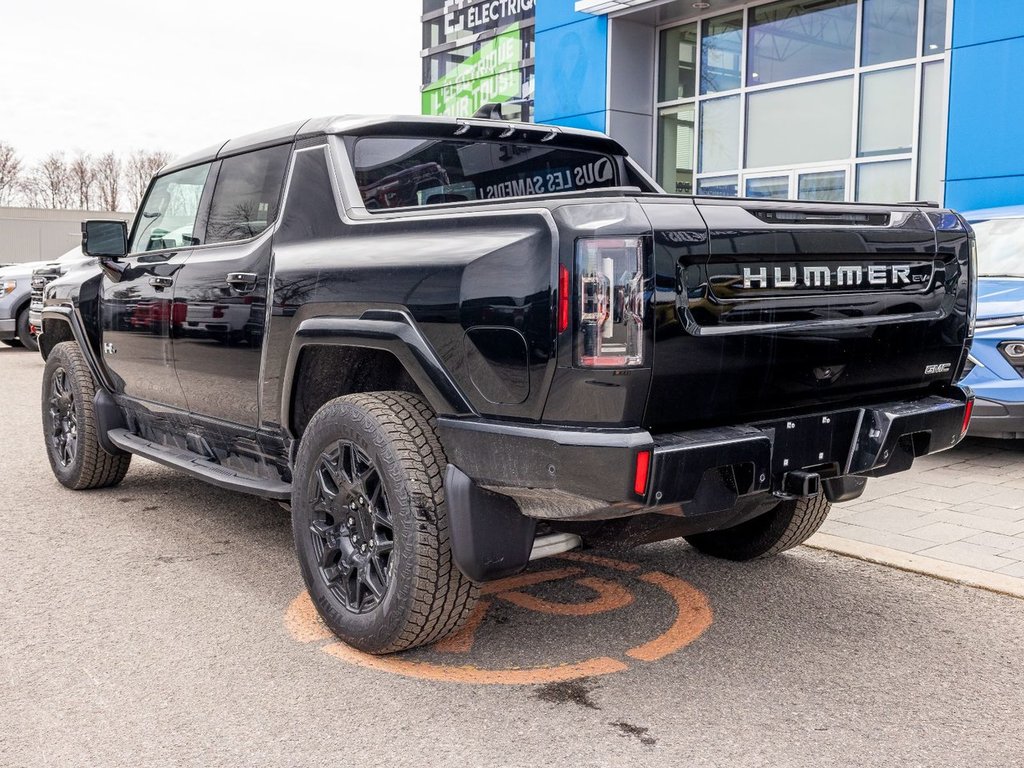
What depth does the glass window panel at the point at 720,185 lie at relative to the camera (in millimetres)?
14750

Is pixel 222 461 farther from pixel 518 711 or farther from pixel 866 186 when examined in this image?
pixel 866 186

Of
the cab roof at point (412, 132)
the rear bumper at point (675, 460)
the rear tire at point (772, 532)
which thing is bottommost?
the rear tire at point (772, 532)

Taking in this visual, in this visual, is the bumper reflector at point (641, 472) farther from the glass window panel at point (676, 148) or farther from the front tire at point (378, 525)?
the glass window panel at point (676, 148)

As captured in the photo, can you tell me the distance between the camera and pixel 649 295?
2.86 meters

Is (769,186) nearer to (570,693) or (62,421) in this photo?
(62,421)

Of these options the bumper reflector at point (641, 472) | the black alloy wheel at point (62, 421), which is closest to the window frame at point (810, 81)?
the black alloy wheel at point (62, 421)

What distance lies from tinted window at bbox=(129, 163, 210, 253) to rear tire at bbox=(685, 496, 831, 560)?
276 centimetres

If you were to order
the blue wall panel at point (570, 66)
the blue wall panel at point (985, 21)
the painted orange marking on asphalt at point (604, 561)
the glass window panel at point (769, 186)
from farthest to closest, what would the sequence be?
the blue wall panel at point (570, 66) < the glass window panel at point (769, 186) < the blue wall panel at point (985, 21) < the painted orange marking on asphalt at point (604, 561)

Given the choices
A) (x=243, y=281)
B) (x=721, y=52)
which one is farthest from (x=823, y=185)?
(x=243, y=281)

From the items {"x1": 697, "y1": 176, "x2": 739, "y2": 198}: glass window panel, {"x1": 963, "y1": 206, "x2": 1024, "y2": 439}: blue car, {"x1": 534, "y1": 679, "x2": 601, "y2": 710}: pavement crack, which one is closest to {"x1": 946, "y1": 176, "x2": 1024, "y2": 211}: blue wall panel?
{"x1": 697, "y1": 176, "x2": 739, "y2": 198}: glass window panel

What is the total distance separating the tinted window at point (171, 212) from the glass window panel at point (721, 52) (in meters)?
10.7

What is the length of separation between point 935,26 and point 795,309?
10.5 meters

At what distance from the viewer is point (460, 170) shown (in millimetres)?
4359

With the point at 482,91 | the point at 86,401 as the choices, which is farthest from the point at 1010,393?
the point at 482,91
